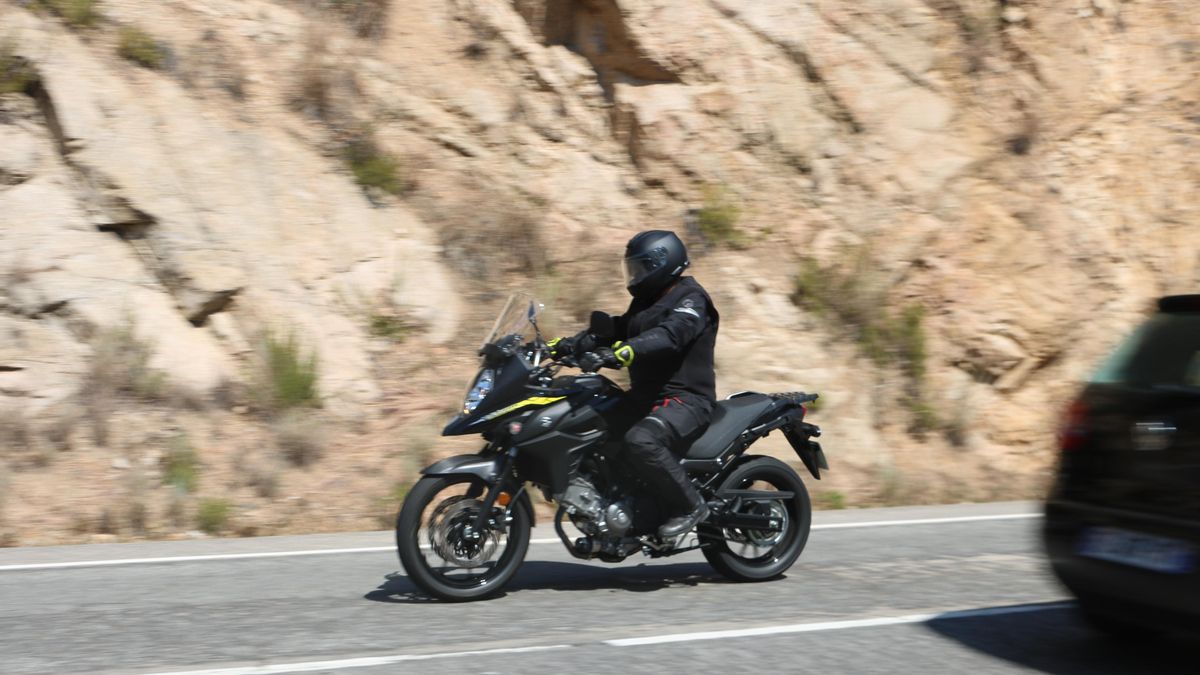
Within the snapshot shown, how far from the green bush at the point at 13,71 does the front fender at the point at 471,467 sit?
8.08 m

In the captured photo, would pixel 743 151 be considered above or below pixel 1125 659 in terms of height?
above

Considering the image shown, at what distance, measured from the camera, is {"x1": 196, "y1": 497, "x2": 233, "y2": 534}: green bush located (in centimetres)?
956

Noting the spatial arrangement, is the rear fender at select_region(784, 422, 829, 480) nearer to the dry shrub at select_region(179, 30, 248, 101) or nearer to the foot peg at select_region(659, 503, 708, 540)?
the foot peg at select_region(659, 503, 708, 540)

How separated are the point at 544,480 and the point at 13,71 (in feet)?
27.9

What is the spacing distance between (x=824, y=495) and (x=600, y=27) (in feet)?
23.6

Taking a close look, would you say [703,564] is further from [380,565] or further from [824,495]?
[824,495]

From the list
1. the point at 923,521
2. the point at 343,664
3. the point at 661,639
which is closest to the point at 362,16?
the point at 923,521

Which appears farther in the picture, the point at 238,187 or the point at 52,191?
the point at 238,187

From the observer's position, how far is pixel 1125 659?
18.4 feet

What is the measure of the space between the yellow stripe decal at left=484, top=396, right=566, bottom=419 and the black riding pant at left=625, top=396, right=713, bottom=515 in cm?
46

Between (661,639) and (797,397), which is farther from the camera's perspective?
(797,397)

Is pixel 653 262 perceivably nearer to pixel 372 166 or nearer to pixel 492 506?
pixel 492 506

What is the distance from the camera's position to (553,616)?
6.38 metres

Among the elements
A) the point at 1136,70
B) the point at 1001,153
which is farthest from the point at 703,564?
the point at 1136,70
